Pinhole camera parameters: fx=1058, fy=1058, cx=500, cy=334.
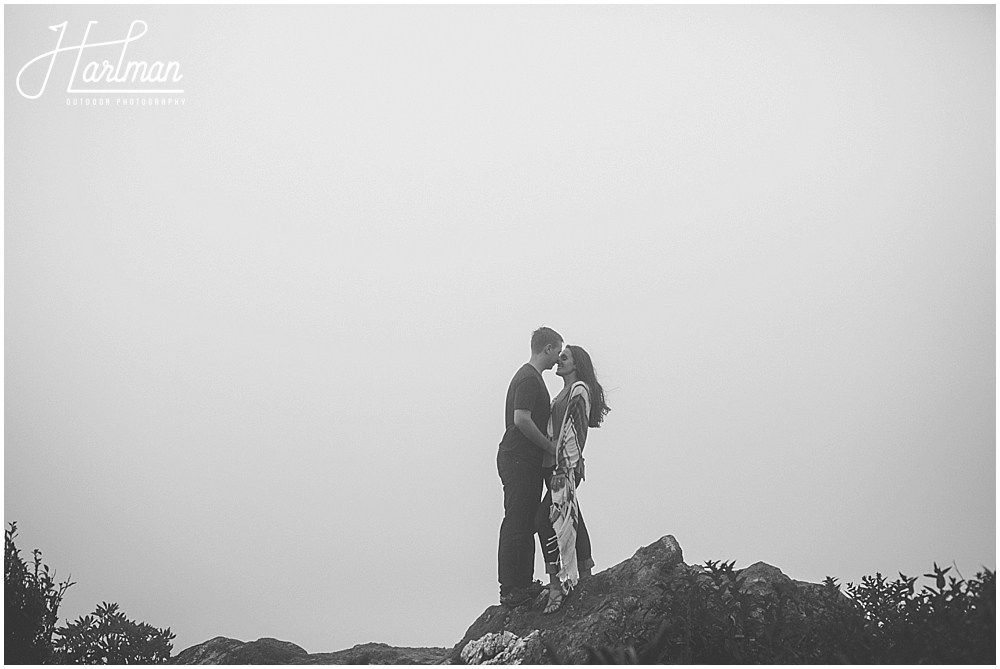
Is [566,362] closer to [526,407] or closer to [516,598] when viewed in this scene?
[526,407]

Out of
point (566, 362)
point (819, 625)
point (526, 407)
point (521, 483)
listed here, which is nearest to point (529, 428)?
point (526, 407)

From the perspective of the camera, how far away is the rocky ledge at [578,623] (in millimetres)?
5344

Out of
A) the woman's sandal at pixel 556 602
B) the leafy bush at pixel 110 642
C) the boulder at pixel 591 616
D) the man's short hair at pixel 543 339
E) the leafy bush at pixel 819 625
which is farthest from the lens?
the leafy bush at pixel 110 642

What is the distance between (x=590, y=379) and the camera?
570cm

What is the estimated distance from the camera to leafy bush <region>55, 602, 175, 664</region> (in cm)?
579

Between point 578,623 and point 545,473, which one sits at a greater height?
point 545,473

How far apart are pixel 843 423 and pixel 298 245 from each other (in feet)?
11.3

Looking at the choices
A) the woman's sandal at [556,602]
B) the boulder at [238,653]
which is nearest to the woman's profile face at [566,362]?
the woman's sandal at [556,602]

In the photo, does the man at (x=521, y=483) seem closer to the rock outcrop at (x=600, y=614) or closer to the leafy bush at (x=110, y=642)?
the rock outcrop at (x=600, y=614)

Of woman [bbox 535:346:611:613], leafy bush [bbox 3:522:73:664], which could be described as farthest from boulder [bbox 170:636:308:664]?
woman [bbox 535:346:611:613]

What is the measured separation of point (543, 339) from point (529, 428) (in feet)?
1.65

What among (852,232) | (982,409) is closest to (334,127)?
(852,232)

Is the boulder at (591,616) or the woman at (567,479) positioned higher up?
the woman at (567,479)

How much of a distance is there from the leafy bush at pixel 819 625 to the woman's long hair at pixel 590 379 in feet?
3.13
